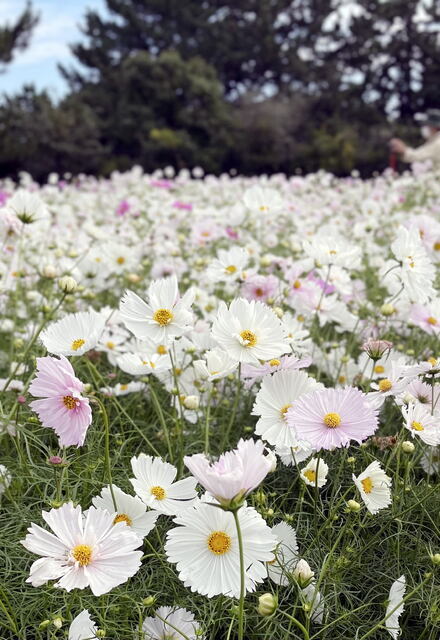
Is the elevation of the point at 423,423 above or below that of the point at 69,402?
below

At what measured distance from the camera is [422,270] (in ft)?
3.80

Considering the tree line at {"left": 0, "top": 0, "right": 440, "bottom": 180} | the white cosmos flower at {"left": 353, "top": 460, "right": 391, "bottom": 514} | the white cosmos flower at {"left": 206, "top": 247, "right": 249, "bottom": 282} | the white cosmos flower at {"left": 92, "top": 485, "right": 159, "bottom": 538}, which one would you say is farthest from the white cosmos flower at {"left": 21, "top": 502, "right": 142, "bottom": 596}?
the tree line at {"left": 0, "top": 0, "right": 440, "bottom": 180}

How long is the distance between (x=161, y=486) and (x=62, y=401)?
169mm

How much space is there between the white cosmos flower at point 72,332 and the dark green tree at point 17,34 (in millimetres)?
10554

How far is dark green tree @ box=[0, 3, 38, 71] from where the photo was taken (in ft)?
33.4

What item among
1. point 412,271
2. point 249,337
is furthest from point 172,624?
point 412,271

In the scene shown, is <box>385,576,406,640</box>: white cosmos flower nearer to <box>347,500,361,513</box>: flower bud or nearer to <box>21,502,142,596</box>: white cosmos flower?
<box>347,500,361,513</box>: flower bud

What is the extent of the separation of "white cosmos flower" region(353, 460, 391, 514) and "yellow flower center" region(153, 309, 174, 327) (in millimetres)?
321

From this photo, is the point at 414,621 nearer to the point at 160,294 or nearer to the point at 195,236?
the point at 160,294

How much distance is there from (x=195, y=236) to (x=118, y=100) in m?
10.6

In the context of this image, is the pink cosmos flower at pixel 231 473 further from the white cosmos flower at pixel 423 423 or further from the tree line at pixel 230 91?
the tree line at pixel 230 91

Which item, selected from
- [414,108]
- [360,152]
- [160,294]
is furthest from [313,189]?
[414,108]

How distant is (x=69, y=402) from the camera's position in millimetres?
763

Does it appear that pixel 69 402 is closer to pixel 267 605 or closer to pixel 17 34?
pixel 267 605
